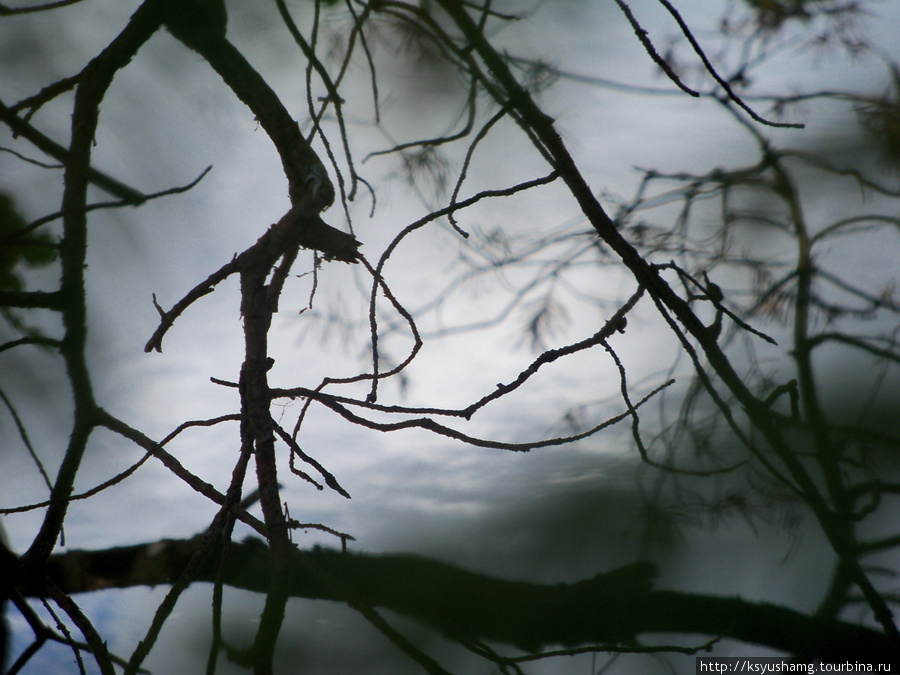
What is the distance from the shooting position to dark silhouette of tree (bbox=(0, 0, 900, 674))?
0.48 m

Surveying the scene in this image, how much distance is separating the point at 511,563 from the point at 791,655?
0.25 m

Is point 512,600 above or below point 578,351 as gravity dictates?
below

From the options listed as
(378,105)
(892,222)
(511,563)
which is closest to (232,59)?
(378,105)

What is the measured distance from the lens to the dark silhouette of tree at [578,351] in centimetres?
48

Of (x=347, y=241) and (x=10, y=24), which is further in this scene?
(x=10, y=24)

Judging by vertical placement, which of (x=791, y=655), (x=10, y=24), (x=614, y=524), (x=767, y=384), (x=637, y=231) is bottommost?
(x=791, y=655)

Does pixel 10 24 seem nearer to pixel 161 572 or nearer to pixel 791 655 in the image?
pixel 161 572

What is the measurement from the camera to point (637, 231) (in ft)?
1.81

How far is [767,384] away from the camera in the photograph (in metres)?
0.54

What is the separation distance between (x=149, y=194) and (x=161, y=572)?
1.13 ft

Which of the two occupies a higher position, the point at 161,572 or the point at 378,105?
the point at 378,105

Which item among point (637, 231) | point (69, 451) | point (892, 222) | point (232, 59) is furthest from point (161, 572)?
point (892, 222)

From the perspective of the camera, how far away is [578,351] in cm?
44

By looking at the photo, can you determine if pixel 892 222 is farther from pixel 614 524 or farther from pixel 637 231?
pixel 614 524
